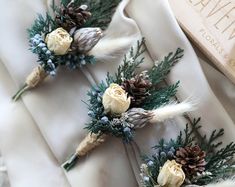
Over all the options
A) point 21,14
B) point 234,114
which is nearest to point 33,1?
point 21,14

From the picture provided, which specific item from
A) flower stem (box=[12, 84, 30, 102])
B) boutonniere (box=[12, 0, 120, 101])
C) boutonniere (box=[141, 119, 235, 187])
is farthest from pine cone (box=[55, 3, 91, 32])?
boutonniere (box=[141, 119, 235, 187])

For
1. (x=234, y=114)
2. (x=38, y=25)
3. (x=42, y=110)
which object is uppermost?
(x=38, y=25)

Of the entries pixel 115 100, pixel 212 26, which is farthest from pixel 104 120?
pixel 212 26

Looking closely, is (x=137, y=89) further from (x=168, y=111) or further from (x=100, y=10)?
(x=100, y=10)

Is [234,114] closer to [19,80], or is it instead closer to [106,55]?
[106,55]

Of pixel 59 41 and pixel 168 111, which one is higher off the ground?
pixel 59 41

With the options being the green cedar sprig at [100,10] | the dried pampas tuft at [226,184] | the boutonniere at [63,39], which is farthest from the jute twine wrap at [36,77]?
the dried pampas tuft at [226,184]

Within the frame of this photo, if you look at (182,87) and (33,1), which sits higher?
(33,1)

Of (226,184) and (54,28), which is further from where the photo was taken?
(54,28)
